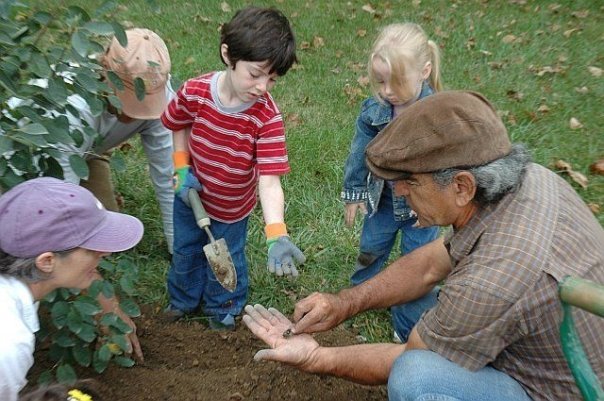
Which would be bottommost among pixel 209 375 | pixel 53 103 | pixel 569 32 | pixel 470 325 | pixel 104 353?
pixel 209 375

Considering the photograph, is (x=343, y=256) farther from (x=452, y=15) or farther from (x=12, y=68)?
(x=452, y=15)

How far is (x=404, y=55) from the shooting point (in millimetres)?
2432

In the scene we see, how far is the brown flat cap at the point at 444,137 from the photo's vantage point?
167cm

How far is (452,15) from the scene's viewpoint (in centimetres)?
632

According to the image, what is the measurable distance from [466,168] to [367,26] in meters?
4.69

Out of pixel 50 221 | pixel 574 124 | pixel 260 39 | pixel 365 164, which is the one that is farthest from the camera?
pixel 574 124

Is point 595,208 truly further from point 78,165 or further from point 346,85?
point 78,165

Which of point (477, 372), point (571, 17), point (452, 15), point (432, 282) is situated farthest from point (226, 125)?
point (571, 17)

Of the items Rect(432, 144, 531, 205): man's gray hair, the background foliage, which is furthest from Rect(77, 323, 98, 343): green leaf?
Rect(432, 144, 531, 205): man's gray hair

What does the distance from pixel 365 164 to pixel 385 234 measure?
12.4 inches

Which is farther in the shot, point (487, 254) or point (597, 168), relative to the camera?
point (597, 168)

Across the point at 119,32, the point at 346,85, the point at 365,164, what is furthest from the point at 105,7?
the point at 346,85

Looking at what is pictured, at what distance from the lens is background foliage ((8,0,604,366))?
123 inches

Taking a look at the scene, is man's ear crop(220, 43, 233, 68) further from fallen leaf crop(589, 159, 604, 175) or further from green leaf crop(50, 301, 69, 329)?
fallen leaf crop(589, 159, 604, 175)
